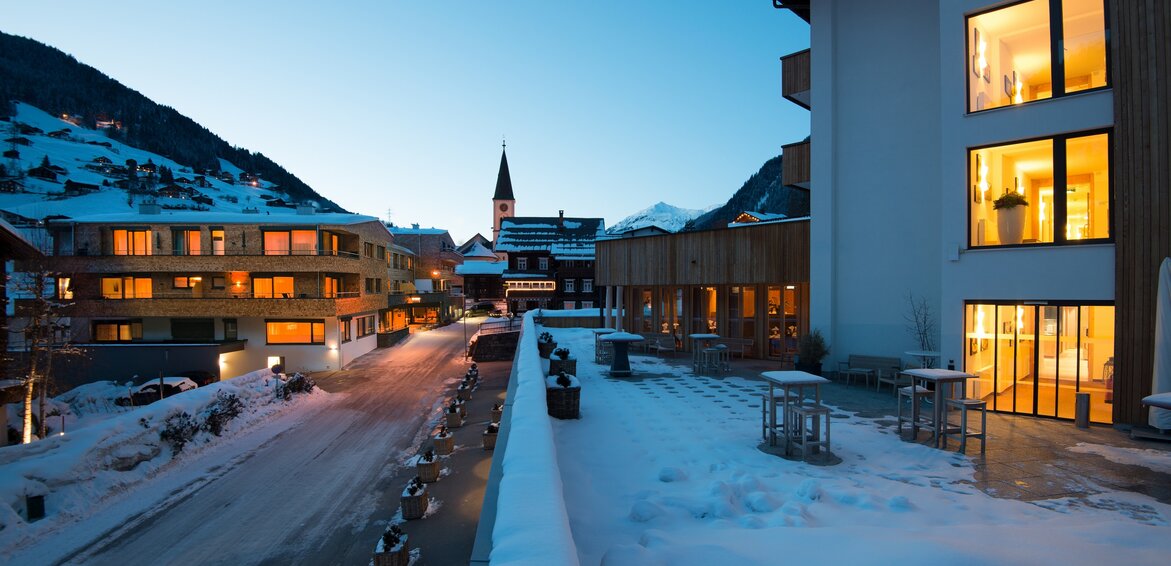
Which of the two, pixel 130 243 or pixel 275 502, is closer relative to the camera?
pixel 275 502

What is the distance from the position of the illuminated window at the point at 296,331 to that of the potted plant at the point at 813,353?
85.9 feet

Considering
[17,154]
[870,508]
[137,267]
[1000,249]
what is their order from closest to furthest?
1. [870,508]
2. [1000,249]
3. [137,267]
4. [17,154]

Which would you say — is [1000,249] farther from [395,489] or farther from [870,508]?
[395,489]

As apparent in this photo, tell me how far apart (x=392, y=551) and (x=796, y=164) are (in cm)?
1379

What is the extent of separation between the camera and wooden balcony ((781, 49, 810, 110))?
15.4 m

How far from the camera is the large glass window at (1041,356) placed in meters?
9.41

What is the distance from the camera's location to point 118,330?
1202 inches

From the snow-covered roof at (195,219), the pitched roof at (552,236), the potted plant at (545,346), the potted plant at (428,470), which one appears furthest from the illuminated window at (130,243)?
the pitched roof at (552,236)

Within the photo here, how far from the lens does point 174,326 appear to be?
3038 centimetres

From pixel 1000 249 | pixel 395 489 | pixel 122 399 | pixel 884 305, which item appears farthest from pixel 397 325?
pixel 1000 249

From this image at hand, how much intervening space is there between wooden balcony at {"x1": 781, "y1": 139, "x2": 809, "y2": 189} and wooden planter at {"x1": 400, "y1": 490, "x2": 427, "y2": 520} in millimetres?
12334

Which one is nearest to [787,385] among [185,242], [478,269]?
[185,242]

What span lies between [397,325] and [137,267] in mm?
19340

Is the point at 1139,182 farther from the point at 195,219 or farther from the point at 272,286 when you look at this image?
the point at 195,219
